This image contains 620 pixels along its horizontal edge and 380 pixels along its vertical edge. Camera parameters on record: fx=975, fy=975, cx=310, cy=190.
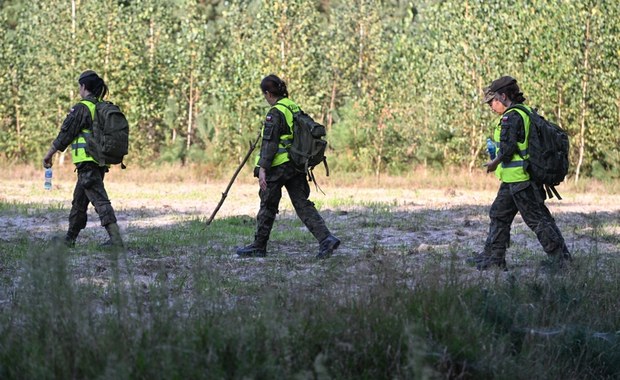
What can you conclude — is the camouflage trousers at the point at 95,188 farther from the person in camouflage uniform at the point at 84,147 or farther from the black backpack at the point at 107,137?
the black backpack at the point at 107,137

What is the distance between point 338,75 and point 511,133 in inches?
1124

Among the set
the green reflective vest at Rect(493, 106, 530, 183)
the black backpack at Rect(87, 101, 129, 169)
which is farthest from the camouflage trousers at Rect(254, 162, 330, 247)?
the green reflective vest at Rect(493, 106, 530, 183)

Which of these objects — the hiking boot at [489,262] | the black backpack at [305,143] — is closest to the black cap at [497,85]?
the hiking boot at [489,262]

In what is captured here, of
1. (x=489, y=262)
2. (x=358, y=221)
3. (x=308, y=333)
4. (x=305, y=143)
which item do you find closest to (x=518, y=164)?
(x=489, y=262)

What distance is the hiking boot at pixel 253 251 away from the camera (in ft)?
36.5

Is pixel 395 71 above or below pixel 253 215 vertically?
above

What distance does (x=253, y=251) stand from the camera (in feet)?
36.7

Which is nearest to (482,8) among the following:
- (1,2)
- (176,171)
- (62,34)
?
(176,171)

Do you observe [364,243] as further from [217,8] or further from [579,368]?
[217,8]

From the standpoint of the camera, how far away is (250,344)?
5352 mm

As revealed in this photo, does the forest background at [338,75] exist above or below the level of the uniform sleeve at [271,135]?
above

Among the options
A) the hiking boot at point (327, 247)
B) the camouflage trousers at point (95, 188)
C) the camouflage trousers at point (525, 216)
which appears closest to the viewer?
the camouflage trousers at point (525, 216)

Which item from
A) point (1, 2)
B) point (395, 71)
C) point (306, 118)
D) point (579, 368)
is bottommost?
point (579, 368)

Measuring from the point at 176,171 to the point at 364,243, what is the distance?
1817cm
